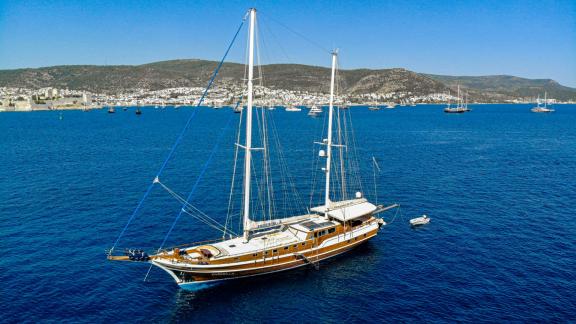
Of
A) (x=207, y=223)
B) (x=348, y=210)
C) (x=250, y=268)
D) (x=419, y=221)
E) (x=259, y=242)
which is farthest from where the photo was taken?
(x=419, y=221)

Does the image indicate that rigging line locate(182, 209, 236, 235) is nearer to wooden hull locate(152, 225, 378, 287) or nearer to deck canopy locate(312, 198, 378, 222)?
wooden hull locate(152, 225, 378, 287)

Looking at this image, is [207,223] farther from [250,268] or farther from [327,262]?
[327,262]

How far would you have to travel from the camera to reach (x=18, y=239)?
173 ft

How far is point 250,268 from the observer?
138 ft

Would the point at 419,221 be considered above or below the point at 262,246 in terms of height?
below

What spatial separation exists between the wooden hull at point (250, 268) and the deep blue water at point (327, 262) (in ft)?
4.09

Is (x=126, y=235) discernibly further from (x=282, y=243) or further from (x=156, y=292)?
(x=282, y=243)

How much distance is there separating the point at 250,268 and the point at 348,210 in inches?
657

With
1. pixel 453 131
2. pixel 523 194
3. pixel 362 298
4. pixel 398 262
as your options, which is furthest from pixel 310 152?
pixel 453 131

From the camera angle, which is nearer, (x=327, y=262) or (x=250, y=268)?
(x=250, y=268)

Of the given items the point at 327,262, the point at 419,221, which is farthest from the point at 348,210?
the point at 419,221

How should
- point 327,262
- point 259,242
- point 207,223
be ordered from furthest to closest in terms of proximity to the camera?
point 207,223 → point 327,262 → point 259,242

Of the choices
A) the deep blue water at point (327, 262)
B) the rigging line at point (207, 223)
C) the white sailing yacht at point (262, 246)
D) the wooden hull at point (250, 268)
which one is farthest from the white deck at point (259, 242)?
the rigging line at point (207, 223)

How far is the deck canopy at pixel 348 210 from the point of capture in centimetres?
5040
